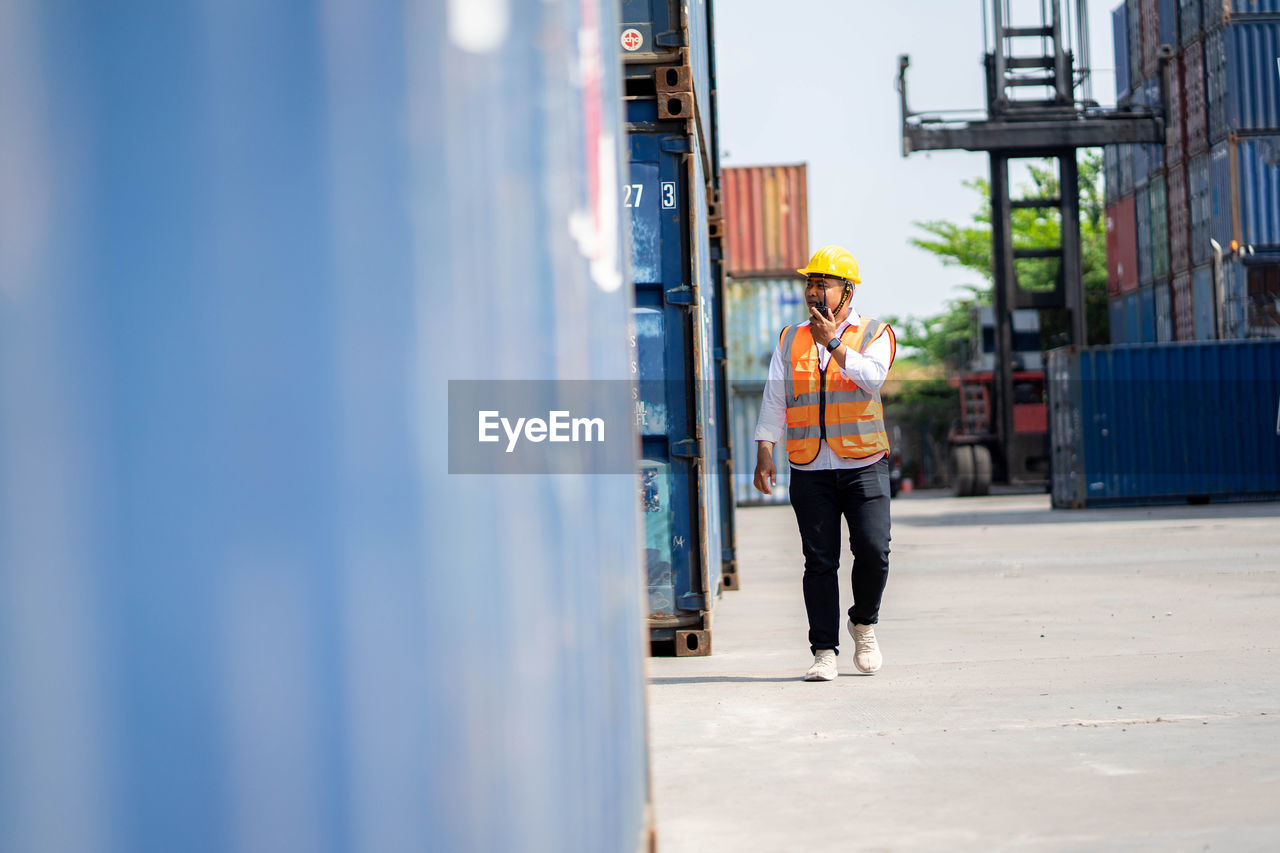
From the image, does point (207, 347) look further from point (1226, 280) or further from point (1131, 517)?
point (1226, 280)

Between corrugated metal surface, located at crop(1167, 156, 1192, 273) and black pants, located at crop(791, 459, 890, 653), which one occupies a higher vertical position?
corrugated metal surface, located at crop(1167, 156, 1192, 273)

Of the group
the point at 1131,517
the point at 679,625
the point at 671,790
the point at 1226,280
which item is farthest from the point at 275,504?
the point at 1226,280

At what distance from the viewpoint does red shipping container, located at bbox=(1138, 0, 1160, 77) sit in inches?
1320

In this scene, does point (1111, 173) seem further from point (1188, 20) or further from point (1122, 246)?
point (1188, 20)

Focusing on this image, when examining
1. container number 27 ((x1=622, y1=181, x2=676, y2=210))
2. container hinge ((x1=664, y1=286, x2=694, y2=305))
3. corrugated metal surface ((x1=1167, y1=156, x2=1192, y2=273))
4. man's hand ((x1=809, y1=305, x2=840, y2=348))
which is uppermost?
corrugated metal surface ((x1=1167, y1=156, x2=1192, y2=273))

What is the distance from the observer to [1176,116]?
32469 millimetres

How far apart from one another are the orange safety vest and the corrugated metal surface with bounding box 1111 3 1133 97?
32863 mm

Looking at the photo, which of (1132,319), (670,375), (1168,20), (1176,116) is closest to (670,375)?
(670,375)

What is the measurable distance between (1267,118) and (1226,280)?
Result: 11.9 feet

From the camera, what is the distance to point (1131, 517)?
64.4 feet

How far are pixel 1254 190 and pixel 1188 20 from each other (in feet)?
16.3

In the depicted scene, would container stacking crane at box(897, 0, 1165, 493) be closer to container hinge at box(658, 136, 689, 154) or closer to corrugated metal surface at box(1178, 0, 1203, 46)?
corrugated metal surface at box(1178, 0, 1203, 46)

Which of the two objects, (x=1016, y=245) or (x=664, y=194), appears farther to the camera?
(x=1016, y=245)

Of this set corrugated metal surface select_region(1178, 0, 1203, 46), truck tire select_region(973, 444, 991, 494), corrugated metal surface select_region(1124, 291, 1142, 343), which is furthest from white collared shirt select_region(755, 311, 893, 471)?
corrugated metal surface select_region(1124, 291, 1142, 343)
